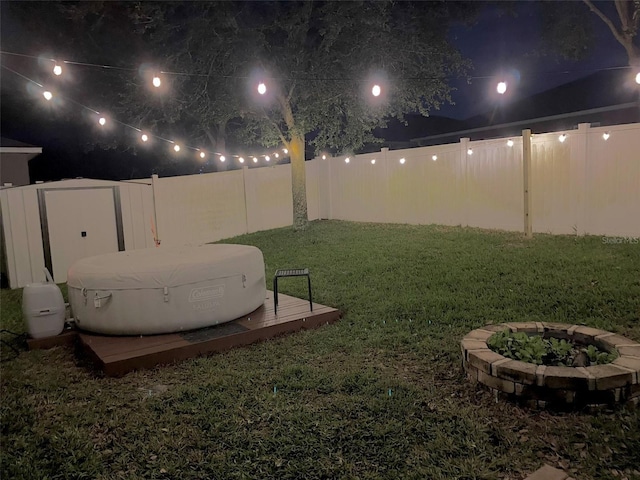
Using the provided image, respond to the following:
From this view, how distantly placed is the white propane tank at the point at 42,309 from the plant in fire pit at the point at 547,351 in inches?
162

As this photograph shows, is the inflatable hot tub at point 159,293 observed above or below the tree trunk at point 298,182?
below

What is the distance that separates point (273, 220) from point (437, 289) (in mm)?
7525

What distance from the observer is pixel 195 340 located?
14.6ft

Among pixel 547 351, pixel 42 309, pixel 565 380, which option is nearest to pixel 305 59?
pixel 42 309

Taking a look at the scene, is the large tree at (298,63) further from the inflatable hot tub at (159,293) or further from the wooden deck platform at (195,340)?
the wooden deck platform at (195,340)

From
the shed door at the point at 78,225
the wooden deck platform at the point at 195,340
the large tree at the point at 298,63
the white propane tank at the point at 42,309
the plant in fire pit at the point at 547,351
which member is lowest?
the wooden deck platform at the point at 195,340

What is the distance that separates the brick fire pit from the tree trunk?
8.82 m

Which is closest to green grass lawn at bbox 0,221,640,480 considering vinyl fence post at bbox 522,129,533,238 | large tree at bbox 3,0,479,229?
vinyl fence post at bbox 522,129,533,238

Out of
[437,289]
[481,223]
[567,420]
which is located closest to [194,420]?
[567,420]

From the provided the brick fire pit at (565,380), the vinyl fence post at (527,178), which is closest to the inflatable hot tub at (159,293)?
the brick fire pit at (565,380)

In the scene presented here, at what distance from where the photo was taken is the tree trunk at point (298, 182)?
11.9 m

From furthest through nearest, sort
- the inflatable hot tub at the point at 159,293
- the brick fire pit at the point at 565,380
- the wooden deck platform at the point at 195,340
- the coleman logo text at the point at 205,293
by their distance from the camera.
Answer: the coleman logo text at the point at 205,293 → the inflatable hot tub at the point at 159,293 → the wooden deck platform at the point at 195,340 → the brick fire pit at the point at 565,380

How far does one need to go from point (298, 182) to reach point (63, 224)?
17.6 ft

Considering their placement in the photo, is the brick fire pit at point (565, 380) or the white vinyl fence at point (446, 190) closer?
the brick fire pit at point (565, 380)
